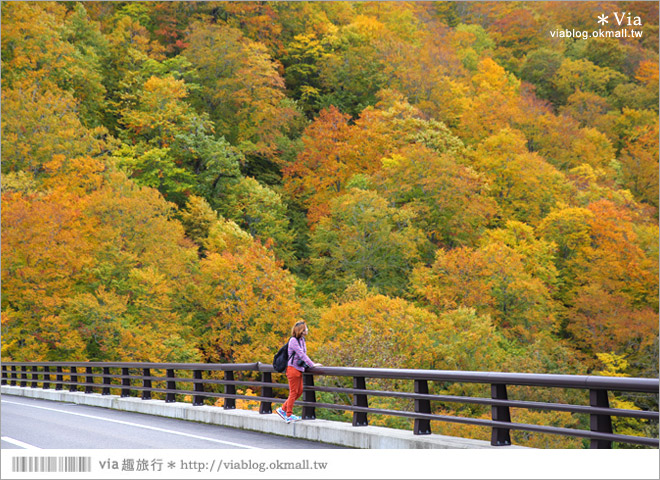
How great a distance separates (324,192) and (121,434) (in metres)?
59.4

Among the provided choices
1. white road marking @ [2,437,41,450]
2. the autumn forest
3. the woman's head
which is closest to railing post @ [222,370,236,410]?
the woman's head

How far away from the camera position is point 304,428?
11.6 meters

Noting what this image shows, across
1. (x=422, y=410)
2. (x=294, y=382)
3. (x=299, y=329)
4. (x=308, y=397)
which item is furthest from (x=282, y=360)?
(x=422, y=410)

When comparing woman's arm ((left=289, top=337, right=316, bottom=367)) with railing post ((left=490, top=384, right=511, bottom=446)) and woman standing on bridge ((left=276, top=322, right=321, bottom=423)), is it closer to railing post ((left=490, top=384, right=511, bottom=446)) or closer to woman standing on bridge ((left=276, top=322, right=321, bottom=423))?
woman standing on bridge ((left=276, top=322, right=321, bottom=423))

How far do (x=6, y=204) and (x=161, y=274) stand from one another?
11.2m

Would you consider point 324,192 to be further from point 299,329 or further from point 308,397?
point 299,329

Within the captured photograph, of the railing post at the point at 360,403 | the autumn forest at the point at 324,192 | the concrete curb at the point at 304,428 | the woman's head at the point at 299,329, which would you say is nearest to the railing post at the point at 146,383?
the concrete curb at the point at 304,428

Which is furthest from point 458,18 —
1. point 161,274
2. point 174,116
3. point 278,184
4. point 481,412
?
point 481,412

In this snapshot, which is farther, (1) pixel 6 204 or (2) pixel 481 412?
(1) pixel 6 204

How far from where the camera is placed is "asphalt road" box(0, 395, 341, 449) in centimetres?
1118

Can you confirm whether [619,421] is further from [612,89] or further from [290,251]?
[612,89]

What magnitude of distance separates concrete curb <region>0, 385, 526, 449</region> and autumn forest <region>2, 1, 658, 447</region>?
18.7 meters

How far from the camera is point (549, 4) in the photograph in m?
114

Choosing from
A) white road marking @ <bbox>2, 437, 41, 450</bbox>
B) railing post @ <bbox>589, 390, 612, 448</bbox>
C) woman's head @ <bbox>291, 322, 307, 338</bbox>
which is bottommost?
white road marking @ <bbox>2, 437, 41, 450</bbox>
